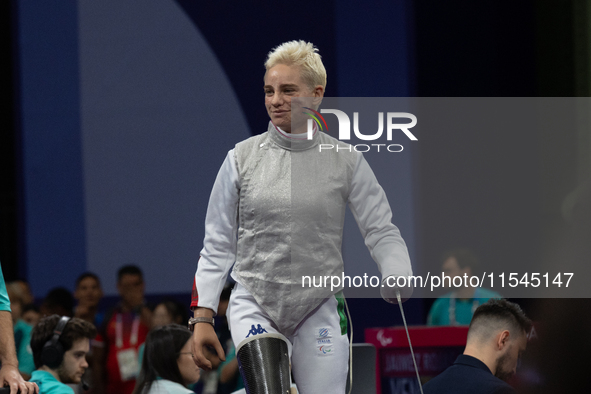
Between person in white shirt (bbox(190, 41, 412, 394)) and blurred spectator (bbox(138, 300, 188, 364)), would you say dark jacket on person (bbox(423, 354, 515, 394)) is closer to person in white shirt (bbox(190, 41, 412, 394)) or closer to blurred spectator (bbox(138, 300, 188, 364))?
person in white shirt (bbox(190, 41, 412, 394))

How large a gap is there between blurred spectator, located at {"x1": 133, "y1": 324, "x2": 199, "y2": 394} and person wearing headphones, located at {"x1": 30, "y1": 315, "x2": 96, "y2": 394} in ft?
1.00

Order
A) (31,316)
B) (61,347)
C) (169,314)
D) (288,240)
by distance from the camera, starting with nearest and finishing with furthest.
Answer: (288,240), (61,347), (169,314), (31,316)

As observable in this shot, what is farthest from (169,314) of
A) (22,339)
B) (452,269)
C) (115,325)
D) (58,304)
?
(452,269)

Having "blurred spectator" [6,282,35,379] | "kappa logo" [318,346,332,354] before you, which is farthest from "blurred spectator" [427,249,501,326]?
"blurred spectator" [6,282,35,379]

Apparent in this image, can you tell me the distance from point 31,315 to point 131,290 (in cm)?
91

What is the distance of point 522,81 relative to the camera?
340cm

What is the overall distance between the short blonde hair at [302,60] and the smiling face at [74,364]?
1.80 m

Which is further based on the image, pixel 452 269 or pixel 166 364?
pixel 166 364

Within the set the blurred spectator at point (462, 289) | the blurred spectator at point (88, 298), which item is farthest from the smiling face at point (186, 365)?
the blurred spectator at point (88, 298)

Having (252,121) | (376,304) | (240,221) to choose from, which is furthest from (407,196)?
(252,121)

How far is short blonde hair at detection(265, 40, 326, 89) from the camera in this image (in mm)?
2545

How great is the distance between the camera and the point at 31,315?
6055 mm

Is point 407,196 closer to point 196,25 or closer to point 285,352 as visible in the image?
point 285,352

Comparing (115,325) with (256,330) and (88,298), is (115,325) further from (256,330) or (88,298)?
(256,330)
